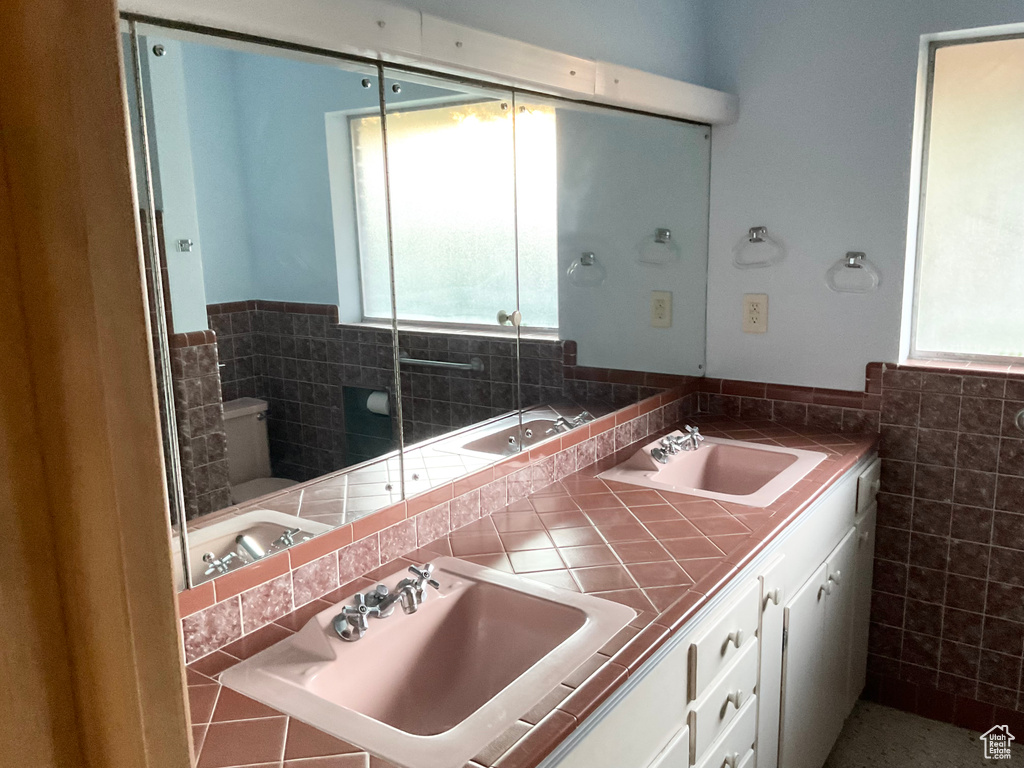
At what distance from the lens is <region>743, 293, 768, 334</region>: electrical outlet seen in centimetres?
268

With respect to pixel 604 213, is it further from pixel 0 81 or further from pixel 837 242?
A: pixel 0 81

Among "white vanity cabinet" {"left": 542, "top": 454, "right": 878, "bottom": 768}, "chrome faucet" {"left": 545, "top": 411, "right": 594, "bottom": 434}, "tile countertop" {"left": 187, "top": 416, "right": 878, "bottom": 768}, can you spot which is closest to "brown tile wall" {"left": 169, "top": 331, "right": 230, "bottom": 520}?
"tile countertop" {"left": 187, "top": 416, "right": 878, "bottom": 768}

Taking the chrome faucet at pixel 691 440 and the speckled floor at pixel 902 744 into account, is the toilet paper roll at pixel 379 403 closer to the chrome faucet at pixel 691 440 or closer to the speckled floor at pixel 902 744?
the chrome faucet at pixel 691 440

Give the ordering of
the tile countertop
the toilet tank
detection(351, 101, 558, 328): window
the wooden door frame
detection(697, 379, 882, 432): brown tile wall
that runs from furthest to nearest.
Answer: detection(697, 379, 882, 432): brown tile wall < detection(351, 101, 558, 328): window < the toilet tank < the tile countertop < the wooden door frame

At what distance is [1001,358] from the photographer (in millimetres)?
2430

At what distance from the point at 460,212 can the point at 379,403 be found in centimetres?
46

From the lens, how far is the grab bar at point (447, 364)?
1621mm

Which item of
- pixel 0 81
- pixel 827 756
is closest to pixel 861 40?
pixel 827 756

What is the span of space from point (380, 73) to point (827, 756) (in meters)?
2.23

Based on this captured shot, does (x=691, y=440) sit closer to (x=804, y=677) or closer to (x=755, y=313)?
(x=755, y=313)

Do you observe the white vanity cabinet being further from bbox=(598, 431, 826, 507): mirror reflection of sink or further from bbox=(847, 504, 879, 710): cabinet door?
bbox=(598, 431, 826, 507): mirror reflection of sink

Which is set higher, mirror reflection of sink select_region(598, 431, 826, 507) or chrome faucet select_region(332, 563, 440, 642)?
chrome faucet select_region(332, 563, 440, 642)

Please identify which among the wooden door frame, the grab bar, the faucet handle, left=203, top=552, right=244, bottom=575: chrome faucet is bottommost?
the faucet handle

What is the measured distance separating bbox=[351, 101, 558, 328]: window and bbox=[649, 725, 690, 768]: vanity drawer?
915 mm
